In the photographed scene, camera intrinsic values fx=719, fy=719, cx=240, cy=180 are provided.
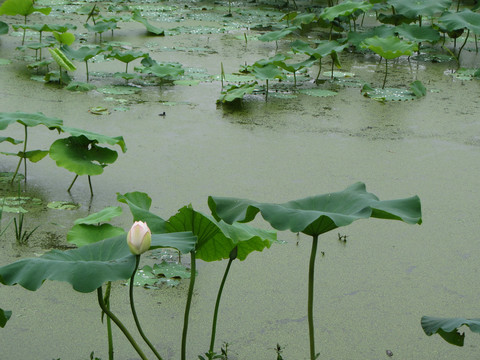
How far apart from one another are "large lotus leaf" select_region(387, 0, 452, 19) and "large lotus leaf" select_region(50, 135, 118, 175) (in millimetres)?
2902

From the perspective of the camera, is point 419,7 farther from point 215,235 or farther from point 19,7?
point 215,235

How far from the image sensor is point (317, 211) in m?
1.41

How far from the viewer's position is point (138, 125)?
335 centimetres

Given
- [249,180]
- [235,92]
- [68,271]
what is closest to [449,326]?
[68,271]

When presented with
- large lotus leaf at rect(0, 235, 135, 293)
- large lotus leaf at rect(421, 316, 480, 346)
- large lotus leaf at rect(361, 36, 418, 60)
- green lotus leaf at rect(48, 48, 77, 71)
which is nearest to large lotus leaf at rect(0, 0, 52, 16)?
green lotus leaf at rect(48, 48, 77, 71)

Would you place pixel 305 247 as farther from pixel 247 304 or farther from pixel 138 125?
pixel 138 125

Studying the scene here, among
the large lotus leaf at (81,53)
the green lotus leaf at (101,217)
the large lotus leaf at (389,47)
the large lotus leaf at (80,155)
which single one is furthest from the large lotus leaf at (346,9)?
the green lotus leaf at (101,217)

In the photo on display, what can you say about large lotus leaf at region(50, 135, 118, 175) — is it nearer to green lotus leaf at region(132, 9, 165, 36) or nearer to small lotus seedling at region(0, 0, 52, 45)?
small lotus seedling at region(0, 0, 52, 45)

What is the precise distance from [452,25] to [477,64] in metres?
0.40

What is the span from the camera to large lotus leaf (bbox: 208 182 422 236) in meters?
1.34

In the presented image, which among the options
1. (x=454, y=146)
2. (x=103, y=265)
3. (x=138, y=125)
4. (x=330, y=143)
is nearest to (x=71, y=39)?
(x=138, y=125)

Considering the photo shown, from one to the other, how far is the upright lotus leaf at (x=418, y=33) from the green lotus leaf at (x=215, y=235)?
3.48 meters

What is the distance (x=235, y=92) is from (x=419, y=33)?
1759 millimetres

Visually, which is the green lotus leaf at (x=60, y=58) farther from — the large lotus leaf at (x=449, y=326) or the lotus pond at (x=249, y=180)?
the large lotus leaf at (x=449, y=326)
